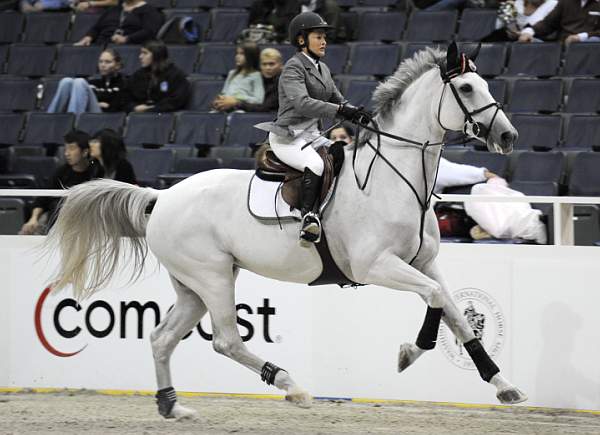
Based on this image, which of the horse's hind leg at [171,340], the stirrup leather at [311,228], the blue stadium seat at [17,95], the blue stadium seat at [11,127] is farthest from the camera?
the blue stadium seat at [17,95]

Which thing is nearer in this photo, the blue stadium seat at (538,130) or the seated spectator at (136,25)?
the blue stadium seat at (538,130)

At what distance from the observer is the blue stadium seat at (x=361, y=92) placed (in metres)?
10.6

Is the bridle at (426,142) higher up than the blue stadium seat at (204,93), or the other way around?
the blue stadium seat at (204,93)

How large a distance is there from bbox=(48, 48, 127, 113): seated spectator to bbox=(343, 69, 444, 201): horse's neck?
6.25 meters

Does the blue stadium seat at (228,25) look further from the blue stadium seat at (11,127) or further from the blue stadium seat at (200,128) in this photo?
the blue stadium seat at (11,127)

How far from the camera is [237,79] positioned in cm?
1120

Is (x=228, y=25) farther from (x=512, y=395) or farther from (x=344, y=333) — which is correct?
(x=512, y=395)

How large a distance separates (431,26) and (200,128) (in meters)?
2.77

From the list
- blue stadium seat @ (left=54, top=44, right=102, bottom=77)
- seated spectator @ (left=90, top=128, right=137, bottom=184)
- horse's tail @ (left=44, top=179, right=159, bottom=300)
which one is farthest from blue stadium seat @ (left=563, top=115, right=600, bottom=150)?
blue stadium seat @ (left=54, top=44, right=102, bottom=77)

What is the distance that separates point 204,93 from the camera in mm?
11734

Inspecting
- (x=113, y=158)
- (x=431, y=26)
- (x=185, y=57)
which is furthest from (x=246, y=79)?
(x=113, y=158)

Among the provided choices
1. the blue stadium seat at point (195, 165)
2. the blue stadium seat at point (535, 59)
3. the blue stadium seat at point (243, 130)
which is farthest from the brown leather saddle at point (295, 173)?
the blue stadium seat at point (535, 59)

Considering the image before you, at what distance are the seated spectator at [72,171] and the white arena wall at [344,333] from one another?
0.56m

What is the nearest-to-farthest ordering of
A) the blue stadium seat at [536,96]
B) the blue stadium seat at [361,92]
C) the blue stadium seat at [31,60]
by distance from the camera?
the blue stadium seat at [536,96] → the blue stadium seat at [361,92] → the blue stadium seat at [31,60]
